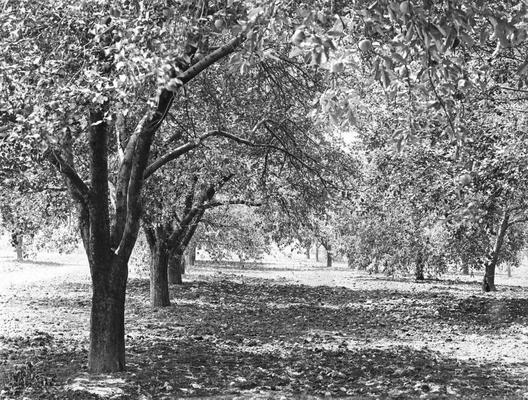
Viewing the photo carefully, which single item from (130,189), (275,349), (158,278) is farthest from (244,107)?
(158,278)

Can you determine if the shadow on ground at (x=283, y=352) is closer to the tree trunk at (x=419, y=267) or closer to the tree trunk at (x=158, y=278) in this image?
the tree trunk at (x=158, y=278)

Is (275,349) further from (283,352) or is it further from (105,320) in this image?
(105,320)

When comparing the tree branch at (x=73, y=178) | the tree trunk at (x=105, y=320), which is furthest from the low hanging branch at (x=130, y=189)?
the tree branch at (x=73, y=178)

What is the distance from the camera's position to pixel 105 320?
9.90 m

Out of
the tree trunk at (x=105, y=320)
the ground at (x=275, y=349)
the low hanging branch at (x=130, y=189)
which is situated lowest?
the ground at (x=275, y=349)

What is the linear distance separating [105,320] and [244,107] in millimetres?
5794

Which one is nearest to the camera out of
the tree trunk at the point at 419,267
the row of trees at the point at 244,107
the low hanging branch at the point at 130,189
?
the row of trees at the point at 244,107

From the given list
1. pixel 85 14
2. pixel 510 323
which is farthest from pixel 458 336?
pixel 85 14

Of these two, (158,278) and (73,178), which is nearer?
(73,178)

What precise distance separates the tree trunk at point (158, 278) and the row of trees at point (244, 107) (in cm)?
4

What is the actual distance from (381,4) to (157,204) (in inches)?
533

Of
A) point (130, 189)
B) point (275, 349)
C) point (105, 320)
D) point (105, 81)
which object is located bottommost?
point (275, 349)

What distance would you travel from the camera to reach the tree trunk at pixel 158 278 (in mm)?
20011

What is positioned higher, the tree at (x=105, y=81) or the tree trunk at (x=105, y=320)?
the tree at (x=105, y=81)
